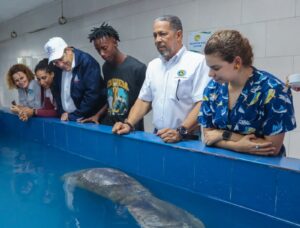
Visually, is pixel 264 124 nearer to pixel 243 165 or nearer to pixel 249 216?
pixel 243 165

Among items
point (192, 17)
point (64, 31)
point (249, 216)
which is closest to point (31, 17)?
point (64, 31)

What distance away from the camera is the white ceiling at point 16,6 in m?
5.63

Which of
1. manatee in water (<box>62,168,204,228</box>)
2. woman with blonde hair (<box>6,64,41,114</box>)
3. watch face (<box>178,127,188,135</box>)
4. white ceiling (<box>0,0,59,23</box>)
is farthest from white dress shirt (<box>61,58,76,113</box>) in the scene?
white ceiling (<box>0,0,59,23</box>)

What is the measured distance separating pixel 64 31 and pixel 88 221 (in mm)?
4526

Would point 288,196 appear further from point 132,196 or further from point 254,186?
point 132,196

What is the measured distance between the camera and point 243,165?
160 cm

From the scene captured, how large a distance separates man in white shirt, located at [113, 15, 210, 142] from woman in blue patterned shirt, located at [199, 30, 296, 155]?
37cm

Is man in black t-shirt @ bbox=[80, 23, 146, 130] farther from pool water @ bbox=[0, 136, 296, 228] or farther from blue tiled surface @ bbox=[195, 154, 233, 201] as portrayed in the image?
blue tiled surface @ bbox=[195, 154, 233, 201]

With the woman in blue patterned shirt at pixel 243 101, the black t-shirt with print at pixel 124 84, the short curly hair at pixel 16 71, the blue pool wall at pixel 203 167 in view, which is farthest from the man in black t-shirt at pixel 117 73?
the short curly hair at pixel 16 71

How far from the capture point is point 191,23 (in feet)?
11.4

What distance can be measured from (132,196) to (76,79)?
57.8 inches

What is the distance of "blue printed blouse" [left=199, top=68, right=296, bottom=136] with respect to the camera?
58.3 inches

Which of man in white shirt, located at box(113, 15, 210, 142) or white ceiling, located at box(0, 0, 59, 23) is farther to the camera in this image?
white ceiling, located at box(0, 0, 59, 23)

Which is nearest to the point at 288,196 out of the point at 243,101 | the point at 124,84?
the point at 243,101
